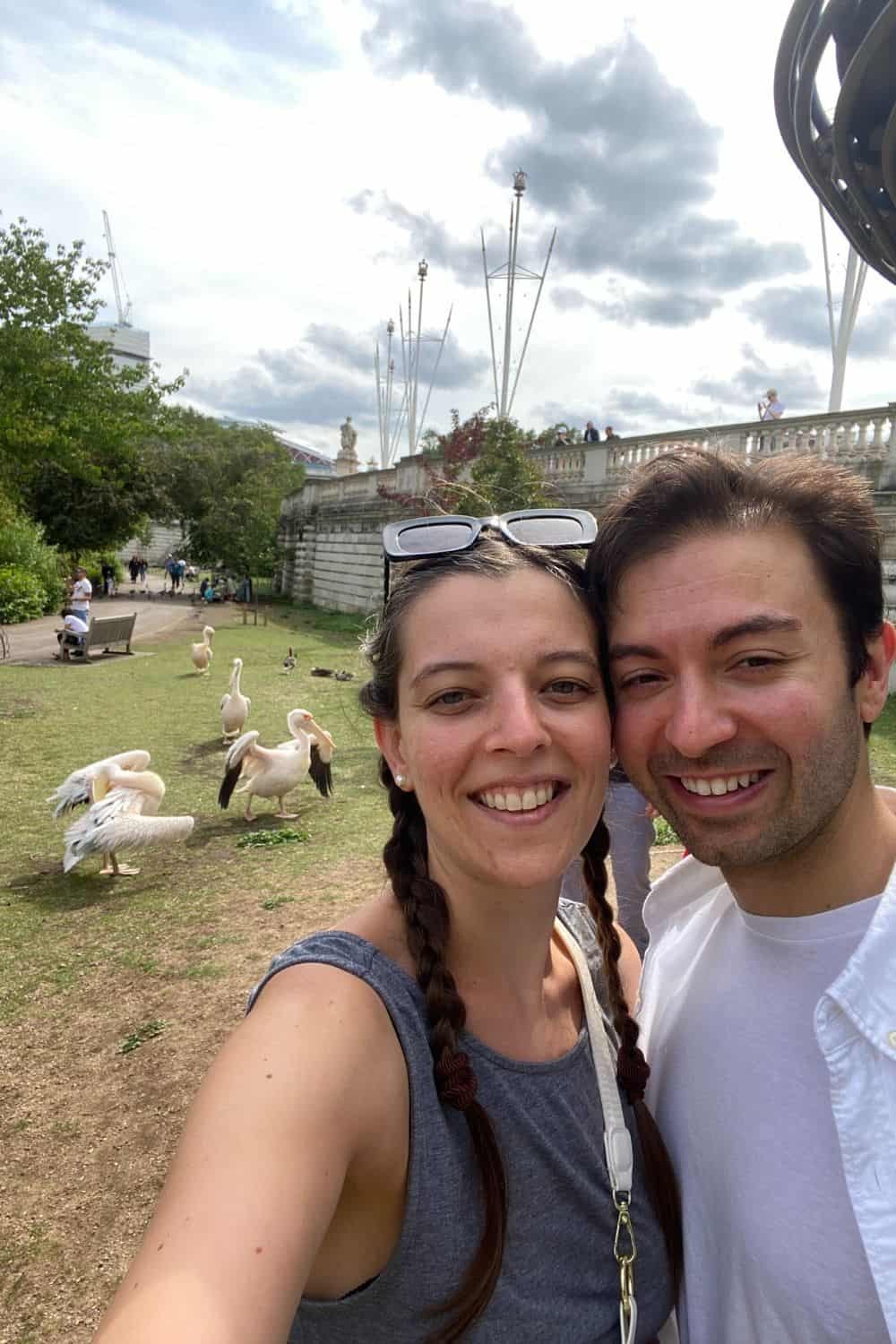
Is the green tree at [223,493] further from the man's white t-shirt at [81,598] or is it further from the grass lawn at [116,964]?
the grass lawn at [116,964]

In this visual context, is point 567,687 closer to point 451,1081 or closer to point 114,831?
point 451,1081

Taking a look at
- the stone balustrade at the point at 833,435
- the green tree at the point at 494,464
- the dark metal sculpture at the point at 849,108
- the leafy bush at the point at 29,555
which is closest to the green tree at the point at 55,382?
the leafy bush at the point at 29,555

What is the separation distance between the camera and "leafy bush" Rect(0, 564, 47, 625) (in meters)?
21.8

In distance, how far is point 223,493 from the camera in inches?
1630

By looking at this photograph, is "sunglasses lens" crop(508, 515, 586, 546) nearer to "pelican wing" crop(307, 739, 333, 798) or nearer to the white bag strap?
the white bag strap

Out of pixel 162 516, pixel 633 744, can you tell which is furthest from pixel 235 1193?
pixel 162 516

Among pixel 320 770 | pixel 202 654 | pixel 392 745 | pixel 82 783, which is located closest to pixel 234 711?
pixel 320 770

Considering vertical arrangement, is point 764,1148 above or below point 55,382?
below

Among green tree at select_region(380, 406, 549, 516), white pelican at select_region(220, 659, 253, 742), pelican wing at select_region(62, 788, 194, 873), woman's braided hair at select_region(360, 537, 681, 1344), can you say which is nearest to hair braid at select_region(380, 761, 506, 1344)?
woman's braided hair at select_region(360, 537, 681, 1344)

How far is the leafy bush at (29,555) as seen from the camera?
2338 cm

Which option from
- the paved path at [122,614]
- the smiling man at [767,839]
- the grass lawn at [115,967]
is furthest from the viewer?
the paved path at [122,614]

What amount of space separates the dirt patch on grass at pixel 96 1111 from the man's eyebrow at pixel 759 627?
3134mm

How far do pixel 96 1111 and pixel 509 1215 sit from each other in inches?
129

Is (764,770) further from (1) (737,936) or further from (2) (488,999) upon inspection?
(2) (488,999)
